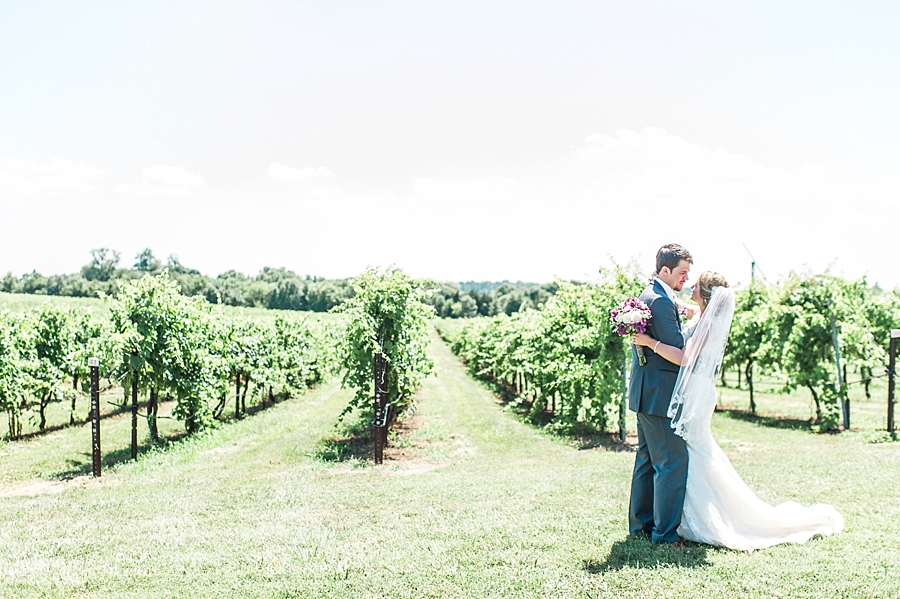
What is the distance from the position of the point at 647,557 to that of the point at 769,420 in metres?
13.1

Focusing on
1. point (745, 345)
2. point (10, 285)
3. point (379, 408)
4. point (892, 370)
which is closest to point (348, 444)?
point (379, 408)

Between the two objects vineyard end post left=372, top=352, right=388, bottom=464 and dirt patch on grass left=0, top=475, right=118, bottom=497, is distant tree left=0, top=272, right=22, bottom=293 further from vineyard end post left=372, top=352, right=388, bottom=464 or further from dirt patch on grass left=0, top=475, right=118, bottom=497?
vineyard end post left=372, top=352, right=388, bottom=464

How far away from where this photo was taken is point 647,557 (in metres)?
4.29

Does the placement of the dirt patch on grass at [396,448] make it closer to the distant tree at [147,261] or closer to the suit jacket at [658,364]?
the suit jacket at [658,364]

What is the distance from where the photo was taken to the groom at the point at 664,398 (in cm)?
451

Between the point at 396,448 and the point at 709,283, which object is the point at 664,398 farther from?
the point at 396,448

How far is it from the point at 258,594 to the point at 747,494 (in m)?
3.56

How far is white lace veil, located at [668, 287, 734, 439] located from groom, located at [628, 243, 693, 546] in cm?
8

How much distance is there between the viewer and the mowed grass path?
157 inches

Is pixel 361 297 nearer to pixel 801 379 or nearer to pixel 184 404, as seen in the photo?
pixel 184 404

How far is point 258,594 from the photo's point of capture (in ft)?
13.1

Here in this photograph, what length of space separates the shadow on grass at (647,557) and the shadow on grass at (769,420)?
37.3 feet

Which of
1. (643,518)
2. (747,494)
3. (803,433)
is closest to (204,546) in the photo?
(643,518)

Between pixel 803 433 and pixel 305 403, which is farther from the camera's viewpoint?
pixel 305 403
